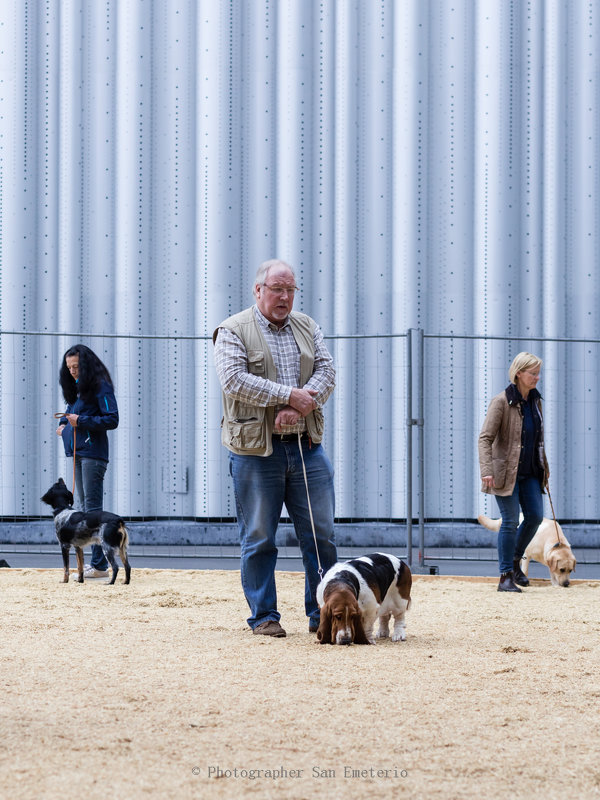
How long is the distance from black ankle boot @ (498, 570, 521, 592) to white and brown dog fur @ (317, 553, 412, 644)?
2234mm

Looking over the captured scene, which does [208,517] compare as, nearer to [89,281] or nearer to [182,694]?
[89,281]

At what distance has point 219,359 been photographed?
493cm

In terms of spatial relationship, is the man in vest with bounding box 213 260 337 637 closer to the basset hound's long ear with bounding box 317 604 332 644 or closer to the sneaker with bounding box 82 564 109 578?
the basset hound's long ear with bounding box 317 604 332 644

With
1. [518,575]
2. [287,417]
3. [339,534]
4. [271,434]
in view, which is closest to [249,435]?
[271,434]

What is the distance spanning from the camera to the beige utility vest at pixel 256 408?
4.89 metres

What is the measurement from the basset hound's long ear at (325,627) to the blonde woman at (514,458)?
2.61m

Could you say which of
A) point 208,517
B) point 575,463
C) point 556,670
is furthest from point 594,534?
point 556,670

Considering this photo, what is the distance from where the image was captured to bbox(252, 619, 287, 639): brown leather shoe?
4934 millimetres

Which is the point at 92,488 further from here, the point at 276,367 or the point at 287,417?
the point at 287,417

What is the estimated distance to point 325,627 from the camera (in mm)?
4633

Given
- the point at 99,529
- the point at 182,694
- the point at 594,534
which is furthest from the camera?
the point at 594,534

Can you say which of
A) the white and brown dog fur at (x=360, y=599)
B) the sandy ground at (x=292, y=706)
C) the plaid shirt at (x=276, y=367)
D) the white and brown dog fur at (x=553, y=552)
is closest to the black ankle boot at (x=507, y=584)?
the white and brown dog fur at (x=553, y=552)

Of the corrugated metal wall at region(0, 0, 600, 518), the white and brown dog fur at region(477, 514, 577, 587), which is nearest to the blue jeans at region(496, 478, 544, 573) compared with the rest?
the white and brown dog fur at region(477, 514, 577, 587)

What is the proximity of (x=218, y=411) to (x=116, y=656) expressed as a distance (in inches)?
231
